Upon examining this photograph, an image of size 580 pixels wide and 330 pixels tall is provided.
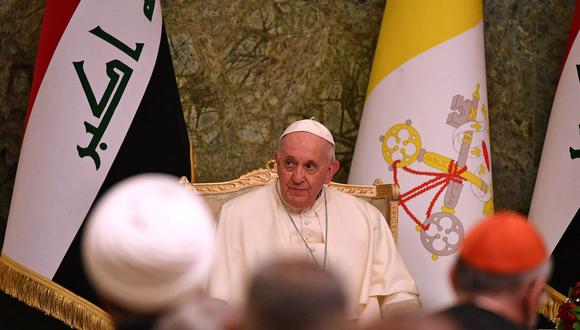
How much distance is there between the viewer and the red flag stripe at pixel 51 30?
507 centimetres

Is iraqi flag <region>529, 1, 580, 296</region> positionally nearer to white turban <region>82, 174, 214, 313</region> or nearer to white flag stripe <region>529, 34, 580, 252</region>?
white flag stripe <region>529, 34, 580, 252</region>

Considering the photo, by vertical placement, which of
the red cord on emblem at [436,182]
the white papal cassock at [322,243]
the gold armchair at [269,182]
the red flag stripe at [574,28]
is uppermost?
the red flag stripe at [574,28]

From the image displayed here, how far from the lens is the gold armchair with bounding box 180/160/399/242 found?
509 cm

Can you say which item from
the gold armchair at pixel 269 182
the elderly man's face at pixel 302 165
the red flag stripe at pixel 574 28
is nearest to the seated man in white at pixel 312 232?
the elderly man's face at pixel 302 165

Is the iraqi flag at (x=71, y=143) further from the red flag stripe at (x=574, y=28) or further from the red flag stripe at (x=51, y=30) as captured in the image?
the red flag stripe at (x=574, y=28)

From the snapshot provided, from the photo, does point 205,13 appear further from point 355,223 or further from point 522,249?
point 522,249

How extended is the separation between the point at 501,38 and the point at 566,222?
4.14ft

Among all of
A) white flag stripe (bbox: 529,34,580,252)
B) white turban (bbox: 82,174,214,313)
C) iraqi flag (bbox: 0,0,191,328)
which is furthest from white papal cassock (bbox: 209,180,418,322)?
white turban (bbox: 82,174,214,313)

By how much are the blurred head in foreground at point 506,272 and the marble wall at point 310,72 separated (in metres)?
3.65

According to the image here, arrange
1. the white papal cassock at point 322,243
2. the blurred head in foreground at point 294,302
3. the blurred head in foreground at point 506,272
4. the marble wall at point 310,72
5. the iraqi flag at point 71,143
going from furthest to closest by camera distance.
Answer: the marble wall at point 310,72, the iraqi flag at point 71,143, the white papal cassock at point 322,243, the blurred head in foreground at point 506,272, the blurred head in foreground at point 294,302

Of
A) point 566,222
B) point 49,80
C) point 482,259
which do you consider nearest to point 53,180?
point 49,80

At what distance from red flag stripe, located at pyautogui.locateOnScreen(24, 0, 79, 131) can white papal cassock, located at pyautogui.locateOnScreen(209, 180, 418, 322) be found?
1202 mm

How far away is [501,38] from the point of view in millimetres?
6113

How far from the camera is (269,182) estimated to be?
518 cm
